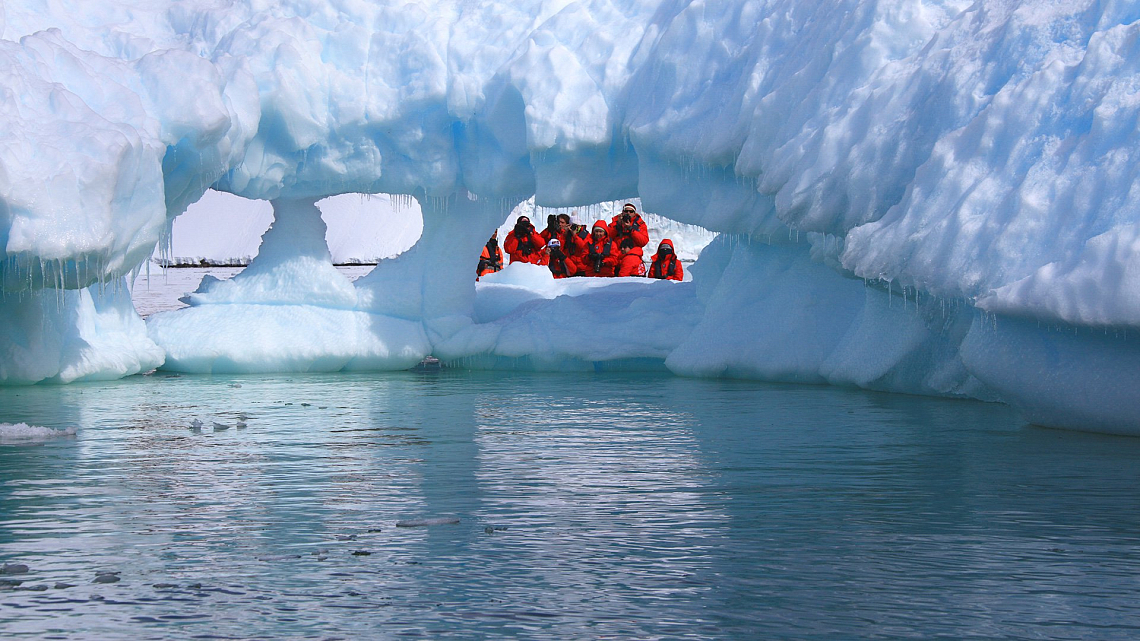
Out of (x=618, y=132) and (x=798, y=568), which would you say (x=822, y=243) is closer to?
(x=618, y=132)

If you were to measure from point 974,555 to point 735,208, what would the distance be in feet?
18.6

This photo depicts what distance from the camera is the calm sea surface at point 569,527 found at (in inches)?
122

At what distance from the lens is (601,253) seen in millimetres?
15586

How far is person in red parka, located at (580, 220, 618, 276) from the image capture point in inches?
612

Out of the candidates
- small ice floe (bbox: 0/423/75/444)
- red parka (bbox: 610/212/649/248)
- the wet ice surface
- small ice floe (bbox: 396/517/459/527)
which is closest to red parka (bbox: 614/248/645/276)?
red parka (bbox: 610/212/649/248)

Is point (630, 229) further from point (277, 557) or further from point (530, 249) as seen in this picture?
point (277, 557)

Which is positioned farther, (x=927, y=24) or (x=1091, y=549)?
(x=927, y=24)

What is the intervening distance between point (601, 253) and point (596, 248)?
9cm

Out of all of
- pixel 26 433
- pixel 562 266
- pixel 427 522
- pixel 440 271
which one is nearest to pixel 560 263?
pixel 562 266

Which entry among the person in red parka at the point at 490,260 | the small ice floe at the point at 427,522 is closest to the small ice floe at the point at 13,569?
the small ice floe at the point at 427,522

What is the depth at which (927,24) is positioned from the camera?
7.82m

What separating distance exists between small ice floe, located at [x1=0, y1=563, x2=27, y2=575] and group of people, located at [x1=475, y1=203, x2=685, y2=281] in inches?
460

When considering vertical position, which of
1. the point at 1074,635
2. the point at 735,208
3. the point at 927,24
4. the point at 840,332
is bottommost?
the point at 1074,635

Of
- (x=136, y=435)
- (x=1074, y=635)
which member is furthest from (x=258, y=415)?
(x=1074, y=635)
